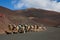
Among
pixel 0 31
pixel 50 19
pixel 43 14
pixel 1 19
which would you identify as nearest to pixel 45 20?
pixel 50 19

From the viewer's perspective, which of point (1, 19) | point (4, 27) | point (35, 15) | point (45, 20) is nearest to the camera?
point (4, 27)

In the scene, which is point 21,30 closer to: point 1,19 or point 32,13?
point 1,19

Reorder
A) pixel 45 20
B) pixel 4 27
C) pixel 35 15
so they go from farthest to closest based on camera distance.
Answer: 1. pixel 35 15
2. pixel 45 20
3. pixel 4 27

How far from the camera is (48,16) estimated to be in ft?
393

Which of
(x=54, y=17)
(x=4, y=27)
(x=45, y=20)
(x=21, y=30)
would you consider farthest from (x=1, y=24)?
(x=54, y=17)

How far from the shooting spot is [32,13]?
123 m

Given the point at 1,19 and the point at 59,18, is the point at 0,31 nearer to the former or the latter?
the point at 1,19

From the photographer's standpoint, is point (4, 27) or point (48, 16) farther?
point (48, 16)

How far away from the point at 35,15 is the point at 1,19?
63280mm

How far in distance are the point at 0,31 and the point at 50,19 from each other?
2704 inches

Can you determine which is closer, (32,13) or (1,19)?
(1,19)

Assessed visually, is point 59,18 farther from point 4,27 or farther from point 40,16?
point 4,27

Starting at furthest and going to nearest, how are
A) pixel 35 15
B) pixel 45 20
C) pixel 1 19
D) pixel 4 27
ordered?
pixel 35 15 → pixel 45 20 → pixel 1 19 → pixel 4 27

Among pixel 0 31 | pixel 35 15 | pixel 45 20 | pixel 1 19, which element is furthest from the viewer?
pixel 35 15
